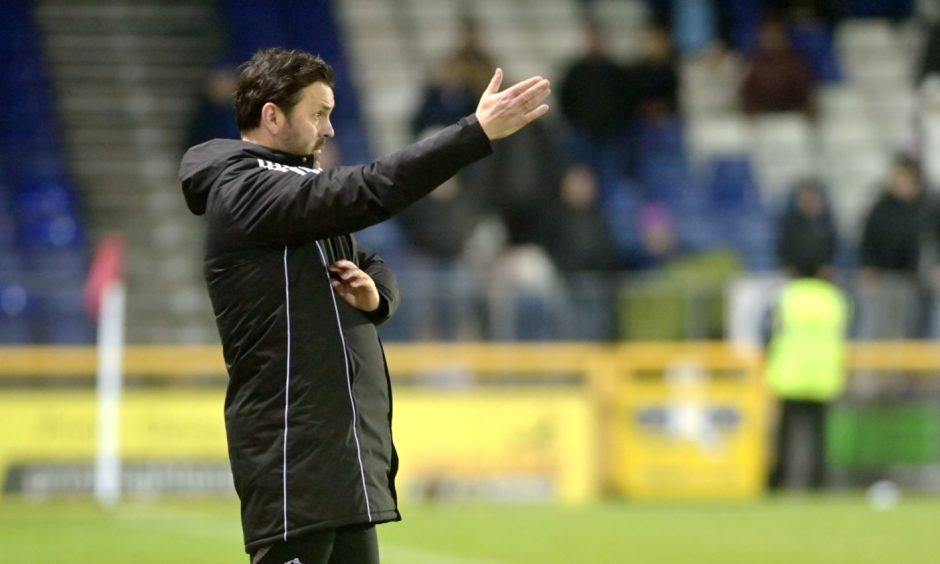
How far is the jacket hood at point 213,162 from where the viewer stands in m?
4.88

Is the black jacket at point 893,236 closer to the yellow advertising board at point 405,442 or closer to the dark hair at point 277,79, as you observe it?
the yellow advertising board at point 405,442

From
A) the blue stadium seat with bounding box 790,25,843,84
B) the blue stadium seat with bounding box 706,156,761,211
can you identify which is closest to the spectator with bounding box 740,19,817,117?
the blue stadium seat with bounding box 706,156,761,211

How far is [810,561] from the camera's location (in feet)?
36.8

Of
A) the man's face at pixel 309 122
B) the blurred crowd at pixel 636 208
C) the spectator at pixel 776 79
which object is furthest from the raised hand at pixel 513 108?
the spectator at pixel 776 79

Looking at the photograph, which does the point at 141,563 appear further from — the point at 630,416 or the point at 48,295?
the point at 630,416

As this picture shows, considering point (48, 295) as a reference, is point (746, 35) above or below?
above

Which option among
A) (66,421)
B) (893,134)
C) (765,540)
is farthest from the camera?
(893,134)

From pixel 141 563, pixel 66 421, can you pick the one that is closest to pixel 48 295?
pixel 66 421

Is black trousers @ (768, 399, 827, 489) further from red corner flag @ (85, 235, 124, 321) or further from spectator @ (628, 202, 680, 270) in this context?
red corner flag @ (85, 235, 124, 321)

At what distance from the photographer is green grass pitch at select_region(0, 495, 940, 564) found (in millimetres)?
11414

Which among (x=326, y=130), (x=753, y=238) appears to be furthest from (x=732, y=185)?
(x=326, y=130)

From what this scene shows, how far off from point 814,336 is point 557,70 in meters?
6.68

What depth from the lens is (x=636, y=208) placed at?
20.4 m

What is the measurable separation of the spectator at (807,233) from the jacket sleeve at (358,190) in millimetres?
13843
